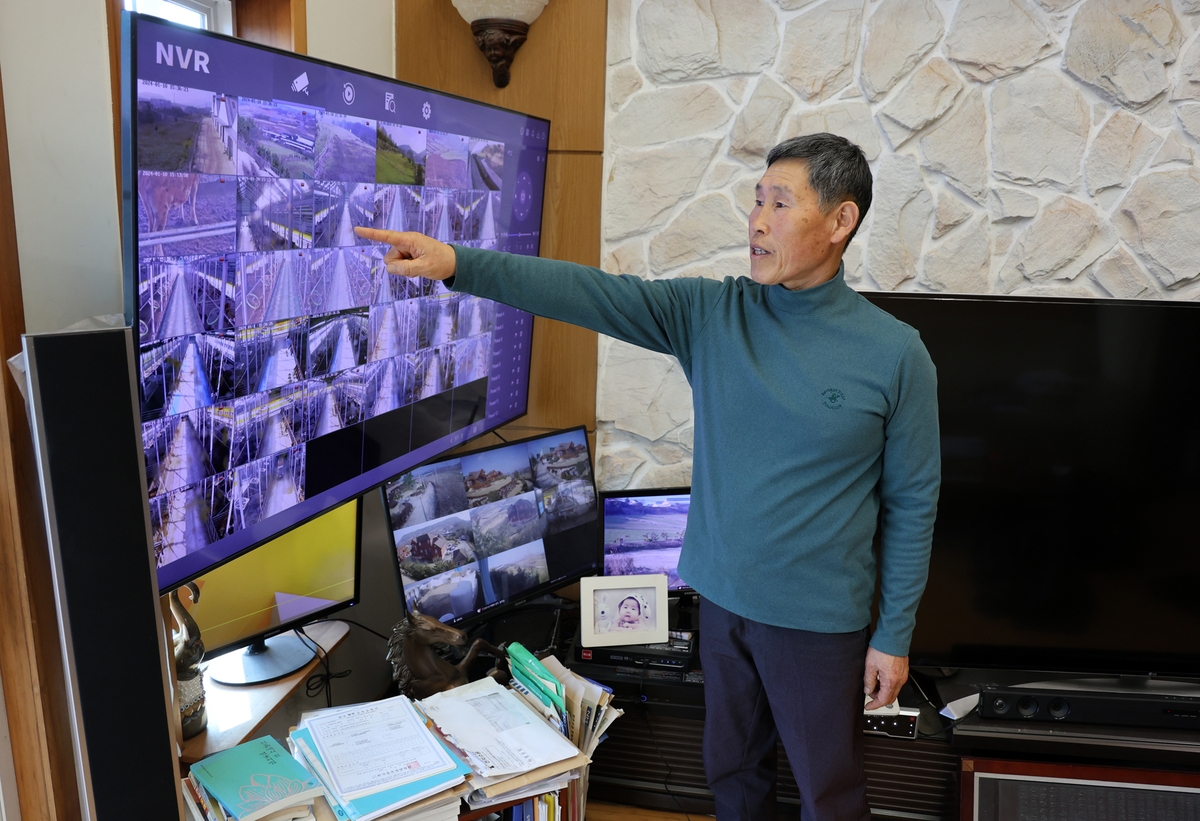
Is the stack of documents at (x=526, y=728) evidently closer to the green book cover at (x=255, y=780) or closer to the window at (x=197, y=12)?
the green book cover at (x=255, y=780)

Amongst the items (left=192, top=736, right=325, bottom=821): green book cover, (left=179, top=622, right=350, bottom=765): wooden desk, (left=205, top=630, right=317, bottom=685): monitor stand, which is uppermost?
(left=192, top=736, right=325, bottom=821): green book cover

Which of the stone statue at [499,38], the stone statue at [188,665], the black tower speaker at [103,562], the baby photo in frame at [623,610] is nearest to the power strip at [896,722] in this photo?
the baby photo in frame at [623,610]

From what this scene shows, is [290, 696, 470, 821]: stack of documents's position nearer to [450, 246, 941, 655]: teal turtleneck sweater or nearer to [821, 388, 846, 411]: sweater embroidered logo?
[450, 246, 941, 655]: teal turtleneck sweater

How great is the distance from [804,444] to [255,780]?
1072mm

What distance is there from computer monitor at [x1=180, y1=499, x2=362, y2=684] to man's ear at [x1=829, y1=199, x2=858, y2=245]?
1.10m

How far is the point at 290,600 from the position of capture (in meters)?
1.80

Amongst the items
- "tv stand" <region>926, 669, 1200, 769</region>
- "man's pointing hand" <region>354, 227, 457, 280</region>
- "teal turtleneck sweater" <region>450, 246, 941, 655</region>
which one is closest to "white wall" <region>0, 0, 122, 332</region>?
"man's pointing hand" <region>354, 227, 457, 280</region>

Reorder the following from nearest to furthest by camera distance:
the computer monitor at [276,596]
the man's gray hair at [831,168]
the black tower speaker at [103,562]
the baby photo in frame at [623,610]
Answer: the black tower speaker at [103,562] < the man's gray hair at [831,168] < the computer monitor at [276,596] < the baby photo in frame at [623,610]

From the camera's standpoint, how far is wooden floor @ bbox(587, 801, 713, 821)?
7.25 feet

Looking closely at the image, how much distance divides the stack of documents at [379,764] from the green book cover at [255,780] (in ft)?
0.15

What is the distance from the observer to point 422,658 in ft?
5.95

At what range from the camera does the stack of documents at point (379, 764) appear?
141 cm

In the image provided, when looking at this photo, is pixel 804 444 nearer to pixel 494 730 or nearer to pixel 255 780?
pixel 494 730

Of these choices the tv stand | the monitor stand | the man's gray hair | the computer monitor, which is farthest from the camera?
the tv stand
